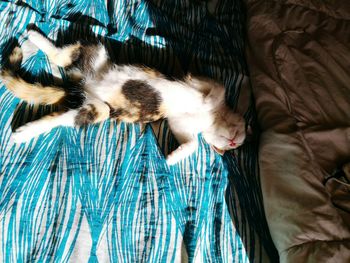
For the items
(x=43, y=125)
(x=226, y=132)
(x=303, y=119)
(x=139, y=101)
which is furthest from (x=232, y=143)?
(x=43, y=125)

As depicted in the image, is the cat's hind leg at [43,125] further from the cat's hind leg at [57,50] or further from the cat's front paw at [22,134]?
the cat's hind leg at [57,50]

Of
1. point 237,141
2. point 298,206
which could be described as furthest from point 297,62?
point 298,206

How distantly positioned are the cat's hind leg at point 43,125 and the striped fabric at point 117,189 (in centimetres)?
3

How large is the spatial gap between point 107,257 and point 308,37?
3.44 feet

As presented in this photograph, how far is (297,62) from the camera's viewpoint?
3.83ft

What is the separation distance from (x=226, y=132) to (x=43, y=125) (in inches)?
23.6

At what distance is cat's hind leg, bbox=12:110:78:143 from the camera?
1022 mm

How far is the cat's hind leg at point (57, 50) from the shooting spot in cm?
116

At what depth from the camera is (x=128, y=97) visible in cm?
109

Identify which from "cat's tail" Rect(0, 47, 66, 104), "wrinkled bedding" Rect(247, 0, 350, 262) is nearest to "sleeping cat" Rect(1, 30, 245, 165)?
"cat's tail" Rect(0, 47, 66, 104)

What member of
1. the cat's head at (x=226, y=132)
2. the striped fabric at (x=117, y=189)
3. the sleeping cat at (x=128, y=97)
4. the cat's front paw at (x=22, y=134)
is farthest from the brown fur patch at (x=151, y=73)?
the cat's front paw at (x=22, y=134)

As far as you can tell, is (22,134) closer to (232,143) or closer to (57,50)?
(57,50)

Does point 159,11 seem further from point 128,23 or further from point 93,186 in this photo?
point 93,186

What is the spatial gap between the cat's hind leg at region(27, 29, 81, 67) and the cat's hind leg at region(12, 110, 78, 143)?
0.72ft
